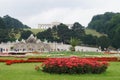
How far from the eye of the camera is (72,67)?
17.0 meters

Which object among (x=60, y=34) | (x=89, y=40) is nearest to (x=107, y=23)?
(x=60, y=34)

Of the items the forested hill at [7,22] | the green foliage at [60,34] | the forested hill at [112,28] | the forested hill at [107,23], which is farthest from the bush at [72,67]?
the forested hill at [7,22]

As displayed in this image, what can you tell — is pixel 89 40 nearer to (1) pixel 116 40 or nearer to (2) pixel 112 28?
(2) pixel 112 28

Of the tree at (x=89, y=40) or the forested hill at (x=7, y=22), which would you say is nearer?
the tree at (x=89, y=40)

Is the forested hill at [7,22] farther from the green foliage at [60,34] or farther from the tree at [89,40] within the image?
the tree at [89,40]

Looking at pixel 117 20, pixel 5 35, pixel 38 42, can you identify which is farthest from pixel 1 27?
pixel 117 20

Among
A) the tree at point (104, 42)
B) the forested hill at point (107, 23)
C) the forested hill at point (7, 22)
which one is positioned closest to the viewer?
the tree at point (104, 42)

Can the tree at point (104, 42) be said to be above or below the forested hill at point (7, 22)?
below

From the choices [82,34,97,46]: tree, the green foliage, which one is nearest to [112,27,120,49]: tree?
[82,34,97,46]: tree

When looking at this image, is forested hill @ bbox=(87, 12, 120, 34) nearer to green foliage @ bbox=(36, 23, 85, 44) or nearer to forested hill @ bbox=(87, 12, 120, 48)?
forested hill @ bbox=(87, 12, 120, 48)

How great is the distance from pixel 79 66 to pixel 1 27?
82095 mm

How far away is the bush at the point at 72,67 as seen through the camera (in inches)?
669

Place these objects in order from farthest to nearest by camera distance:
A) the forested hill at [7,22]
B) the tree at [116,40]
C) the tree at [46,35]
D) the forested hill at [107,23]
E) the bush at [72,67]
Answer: the forested hill at [7,22] → the tree at [46,35] → the forested hill at [107,23] → the tree at [116,40] → the bush at [72,67]

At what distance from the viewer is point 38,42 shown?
79125 millimetres
